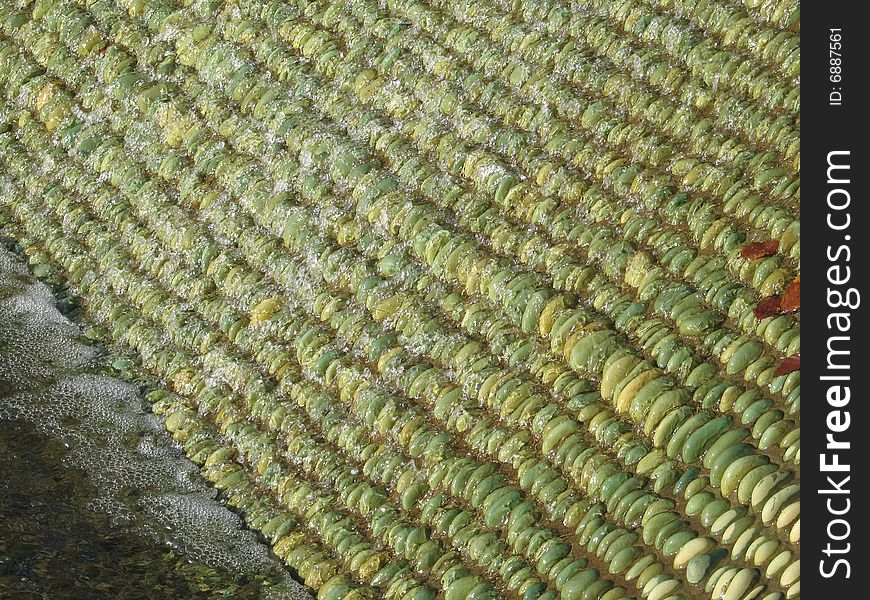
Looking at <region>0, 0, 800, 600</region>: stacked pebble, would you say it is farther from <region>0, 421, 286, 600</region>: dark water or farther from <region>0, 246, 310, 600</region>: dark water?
<region>0, 421, 286, 600</region>: dark water

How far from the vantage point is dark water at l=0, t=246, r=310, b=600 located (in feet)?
8.07

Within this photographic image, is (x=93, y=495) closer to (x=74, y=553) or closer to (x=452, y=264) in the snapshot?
(x=74, y=553)

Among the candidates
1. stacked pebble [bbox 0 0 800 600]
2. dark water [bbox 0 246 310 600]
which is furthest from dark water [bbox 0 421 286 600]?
stacked pebble [bbox 0 0 800 600]

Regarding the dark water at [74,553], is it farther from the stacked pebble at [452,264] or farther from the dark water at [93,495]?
the stacked pebble at [452,264]

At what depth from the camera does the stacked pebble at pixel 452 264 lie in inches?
91.7

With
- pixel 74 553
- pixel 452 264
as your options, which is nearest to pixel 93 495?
pixel 74 553

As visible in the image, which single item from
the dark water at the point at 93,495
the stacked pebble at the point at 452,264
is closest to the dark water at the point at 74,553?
the dark water at the point at 93,495

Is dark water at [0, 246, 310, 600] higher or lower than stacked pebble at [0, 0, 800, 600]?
lower

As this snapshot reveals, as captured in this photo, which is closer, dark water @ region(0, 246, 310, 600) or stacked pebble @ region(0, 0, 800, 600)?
stacked pebble @ region(0, 0, 800, 600)

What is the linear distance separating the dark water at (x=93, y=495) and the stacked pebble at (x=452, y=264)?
0.08 meters

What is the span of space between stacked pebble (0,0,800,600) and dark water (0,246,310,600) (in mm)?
82

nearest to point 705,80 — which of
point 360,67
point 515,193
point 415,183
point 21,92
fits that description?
point 515,193

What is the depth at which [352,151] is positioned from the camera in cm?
317
